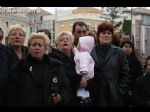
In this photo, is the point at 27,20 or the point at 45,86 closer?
the point at 45,86

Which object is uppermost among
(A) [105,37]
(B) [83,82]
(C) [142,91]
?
(A) [105,37]

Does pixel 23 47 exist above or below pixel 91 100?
above

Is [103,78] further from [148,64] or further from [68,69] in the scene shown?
[148,64]

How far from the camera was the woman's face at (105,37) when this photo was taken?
4605mm

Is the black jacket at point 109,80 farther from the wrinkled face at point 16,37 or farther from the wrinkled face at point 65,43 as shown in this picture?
the wrinkled face at point 16,37

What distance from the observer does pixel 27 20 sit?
27.7 meters

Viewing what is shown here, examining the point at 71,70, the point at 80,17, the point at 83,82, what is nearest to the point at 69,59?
the point at 71,70

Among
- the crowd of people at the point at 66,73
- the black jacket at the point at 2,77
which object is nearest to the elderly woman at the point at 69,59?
the crowd of people at the point at 66,73

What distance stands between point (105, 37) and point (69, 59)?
470mm

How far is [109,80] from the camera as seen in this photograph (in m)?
4.52

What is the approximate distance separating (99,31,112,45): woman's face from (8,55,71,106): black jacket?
25.3 inches

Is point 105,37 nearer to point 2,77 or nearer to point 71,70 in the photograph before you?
point 71,70
